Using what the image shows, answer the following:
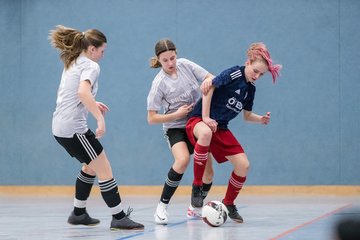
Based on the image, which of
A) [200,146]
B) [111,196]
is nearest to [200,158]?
[200,146]

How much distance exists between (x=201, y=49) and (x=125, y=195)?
2.37 m

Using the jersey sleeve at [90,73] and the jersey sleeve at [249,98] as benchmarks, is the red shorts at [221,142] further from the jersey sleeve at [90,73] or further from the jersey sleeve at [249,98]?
the jersey sleeve at [90,73]

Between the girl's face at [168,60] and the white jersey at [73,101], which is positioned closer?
the white jersey at [73,101]

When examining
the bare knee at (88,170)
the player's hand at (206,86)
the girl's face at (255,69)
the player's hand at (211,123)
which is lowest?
the bare knee at (88,170)

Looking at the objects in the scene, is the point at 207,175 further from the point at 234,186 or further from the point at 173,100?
the point at 173,100

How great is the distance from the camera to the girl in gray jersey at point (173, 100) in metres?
4.20

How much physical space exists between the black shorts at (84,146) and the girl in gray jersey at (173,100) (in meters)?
0.65

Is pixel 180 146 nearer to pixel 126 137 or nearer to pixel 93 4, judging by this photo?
pixel 126 137

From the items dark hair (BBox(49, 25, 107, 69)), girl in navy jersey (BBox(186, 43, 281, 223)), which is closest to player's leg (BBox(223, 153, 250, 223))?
girl in navy jersey (BBox(186, 43, 281, 223))

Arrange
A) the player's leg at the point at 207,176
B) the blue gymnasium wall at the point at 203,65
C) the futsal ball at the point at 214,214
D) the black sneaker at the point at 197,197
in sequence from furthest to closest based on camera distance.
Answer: the blue gymnasium wall at the point at 203,65 < the player's leg at the point at 207,176 < the black sneaker at the point at 197,197 < the futsal ball at the point at 214,214

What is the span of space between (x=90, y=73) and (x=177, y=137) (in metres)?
0.91

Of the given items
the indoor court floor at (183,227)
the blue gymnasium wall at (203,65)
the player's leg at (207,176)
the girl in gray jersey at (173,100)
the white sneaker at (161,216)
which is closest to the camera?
the indoor court floor at (183,227)

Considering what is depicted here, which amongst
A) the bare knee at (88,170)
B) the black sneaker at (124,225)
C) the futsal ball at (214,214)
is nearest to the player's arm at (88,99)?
the bare knee at (88,170)

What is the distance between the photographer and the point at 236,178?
14.2 feet
